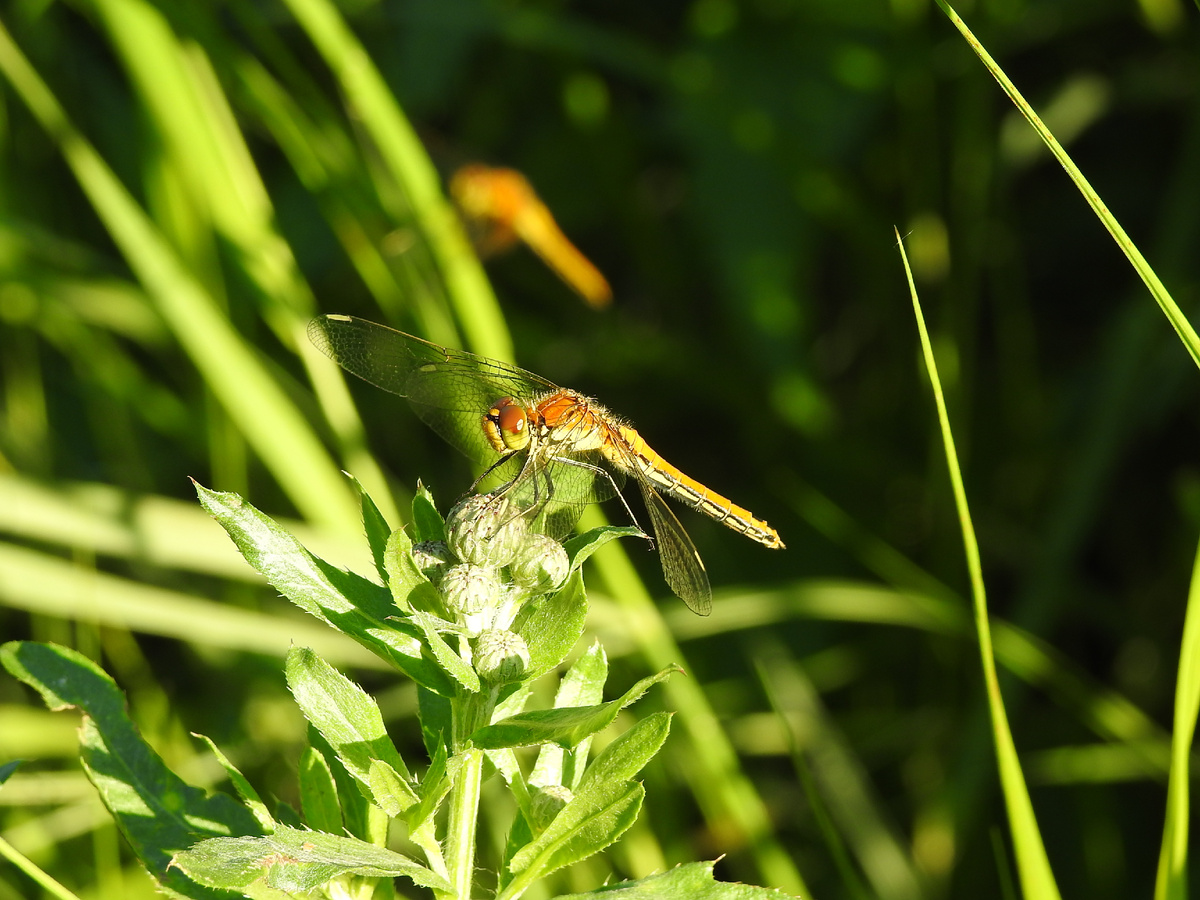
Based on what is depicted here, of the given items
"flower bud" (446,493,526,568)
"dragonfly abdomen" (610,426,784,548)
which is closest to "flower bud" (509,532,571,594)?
"flower bud" (446,493,526,568)

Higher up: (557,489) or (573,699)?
(557,489)

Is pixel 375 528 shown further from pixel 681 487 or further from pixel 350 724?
pixel 681 487

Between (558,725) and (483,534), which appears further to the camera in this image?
(483,534)

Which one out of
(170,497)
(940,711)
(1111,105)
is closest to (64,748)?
(170,497)

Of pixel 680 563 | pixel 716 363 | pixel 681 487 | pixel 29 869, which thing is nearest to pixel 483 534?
pixel 29 869

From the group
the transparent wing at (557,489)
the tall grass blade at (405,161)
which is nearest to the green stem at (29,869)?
the transparent wing at (557,489)

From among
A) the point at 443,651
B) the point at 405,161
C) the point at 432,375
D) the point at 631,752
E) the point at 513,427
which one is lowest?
the point at 631,752

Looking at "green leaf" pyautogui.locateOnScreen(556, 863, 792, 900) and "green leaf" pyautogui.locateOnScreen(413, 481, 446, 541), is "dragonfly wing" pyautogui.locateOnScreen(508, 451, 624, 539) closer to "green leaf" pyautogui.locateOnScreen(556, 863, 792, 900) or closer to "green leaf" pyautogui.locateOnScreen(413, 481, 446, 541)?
"green leaf" pyautogui.locateOnScreen(413, 481, 446, 541)
